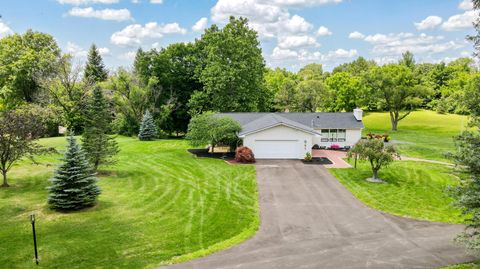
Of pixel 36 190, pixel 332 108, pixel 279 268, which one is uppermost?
pixel 332 108

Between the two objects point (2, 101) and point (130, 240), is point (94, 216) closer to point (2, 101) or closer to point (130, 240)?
point (130, 240)

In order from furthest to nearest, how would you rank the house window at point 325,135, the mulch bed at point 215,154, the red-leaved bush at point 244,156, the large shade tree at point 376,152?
1. the house window at point 325,135
2. the mulch bed at point 215,154
3. the red-leaved bush at point 244,156
4. the large shade tree at point 376,152

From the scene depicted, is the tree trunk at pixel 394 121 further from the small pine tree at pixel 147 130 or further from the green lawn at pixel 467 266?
the green lawn at pixel 467 266

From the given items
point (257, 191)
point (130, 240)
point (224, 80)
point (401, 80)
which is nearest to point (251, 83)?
point (224, 80)

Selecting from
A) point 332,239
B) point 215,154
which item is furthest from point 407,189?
point 215,154

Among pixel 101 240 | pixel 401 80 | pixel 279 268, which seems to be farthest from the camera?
pixel 401 80

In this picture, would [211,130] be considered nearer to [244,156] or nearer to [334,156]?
[244,156]

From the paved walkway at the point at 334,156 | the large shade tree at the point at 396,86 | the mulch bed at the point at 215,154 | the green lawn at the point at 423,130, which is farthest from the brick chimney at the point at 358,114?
the large shade tree at the point at 396,86
